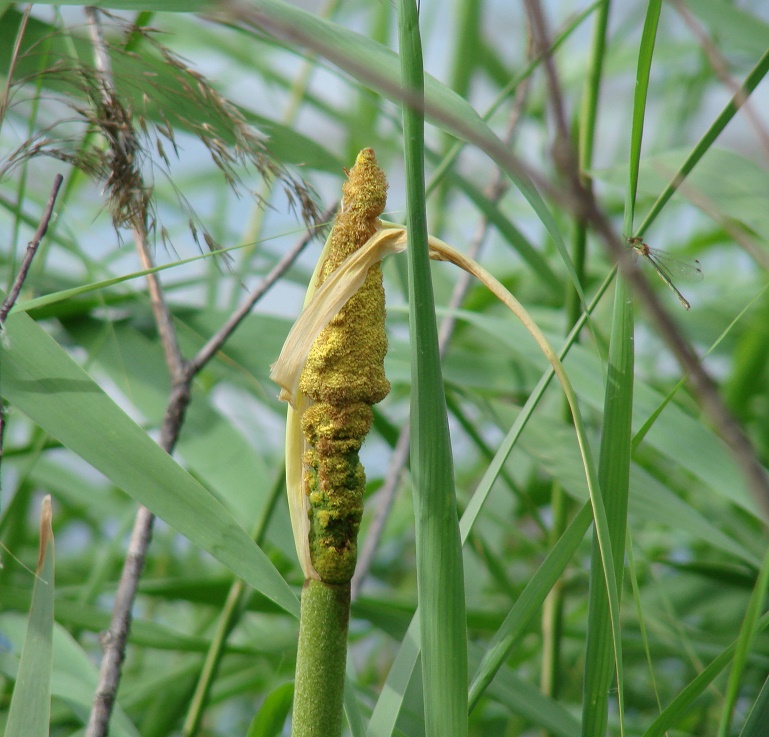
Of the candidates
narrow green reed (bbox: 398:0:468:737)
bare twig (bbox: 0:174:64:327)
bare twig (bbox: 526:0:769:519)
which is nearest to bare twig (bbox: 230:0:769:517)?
bare twig (bbox: 526:0:769:519)

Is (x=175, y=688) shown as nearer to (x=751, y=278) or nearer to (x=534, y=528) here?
(x=534, y=528)

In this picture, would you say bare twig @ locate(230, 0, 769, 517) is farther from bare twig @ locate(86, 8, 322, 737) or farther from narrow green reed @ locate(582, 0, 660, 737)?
bare twig @ locate(86, 8, 322, 737)

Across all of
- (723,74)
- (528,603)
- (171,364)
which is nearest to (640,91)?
(723,74)

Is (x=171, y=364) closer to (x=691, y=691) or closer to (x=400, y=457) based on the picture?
(x=400, y=457)

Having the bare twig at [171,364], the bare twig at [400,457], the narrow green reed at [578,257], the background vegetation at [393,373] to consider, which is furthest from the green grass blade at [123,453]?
the narrow green reed at [578,257]

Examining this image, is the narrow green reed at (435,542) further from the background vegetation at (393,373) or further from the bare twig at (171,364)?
the bare twig at (171,364)

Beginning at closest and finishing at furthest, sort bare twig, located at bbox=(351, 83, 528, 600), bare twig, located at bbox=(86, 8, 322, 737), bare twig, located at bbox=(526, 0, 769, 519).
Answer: bare twig, located at bbox=(526, 0, 769, 519) → bare twig, located at bbox=(86, 8, 322, 737) → bare twig, located at bbox=(351, 83, 528, 600)

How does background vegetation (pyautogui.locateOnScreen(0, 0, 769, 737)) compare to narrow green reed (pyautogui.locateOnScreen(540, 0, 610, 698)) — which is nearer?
background vegetation (pyautogui.locateOnScreen(0, 0, 769, 737))
